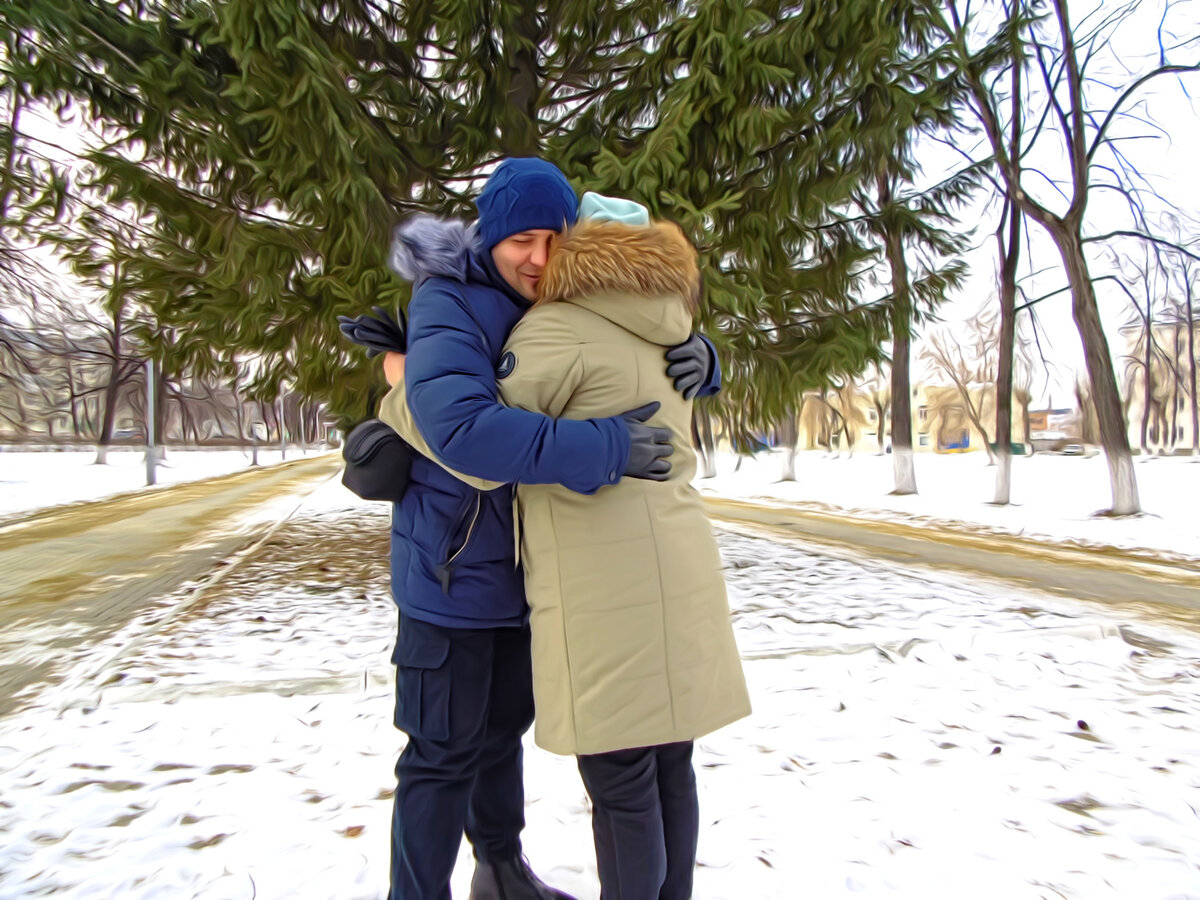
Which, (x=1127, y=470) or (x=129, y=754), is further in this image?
(x=1127, y=470)

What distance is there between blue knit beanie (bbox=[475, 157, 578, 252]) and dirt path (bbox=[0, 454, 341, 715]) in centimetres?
326

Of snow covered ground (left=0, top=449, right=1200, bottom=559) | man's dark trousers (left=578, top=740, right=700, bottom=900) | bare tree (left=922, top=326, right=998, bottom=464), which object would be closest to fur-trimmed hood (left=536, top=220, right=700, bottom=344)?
man's dark trousers (left=578, top=740, right=700, bottom=900)

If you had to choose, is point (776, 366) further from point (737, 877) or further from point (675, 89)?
point (737, 877)

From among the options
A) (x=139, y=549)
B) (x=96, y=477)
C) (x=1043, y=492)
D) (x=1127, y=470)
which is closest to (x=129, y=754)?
(x=139, y=549)

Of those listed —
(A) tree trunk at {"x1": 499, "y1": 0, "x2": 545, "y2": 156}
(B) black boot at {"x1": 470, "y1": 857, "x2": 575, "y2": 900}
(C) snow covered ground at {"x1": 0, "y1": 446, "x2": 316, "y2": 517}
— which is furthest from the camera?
(C) snow covered ground at {"x1": 0, "y1": 446, "x2": 316, "y2": 517}

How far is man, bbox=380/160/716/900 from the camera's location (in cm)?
121

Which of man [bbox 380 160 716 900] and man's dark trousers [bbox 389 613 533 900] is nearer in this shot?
man [bbox 380 160 716 900]

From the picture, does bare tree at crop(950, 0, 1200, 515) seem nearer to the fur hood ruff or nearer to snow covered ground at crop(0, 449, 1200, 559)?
snow covered ground at crop(0, 449, 1200, 559)

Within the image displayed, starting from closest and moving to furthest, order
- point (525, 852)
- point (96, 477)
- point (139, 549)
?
point (525, 852) → point (139, 549) → point (96, 477)

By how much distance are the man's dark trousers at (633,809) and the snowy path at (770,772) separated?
549 millimetres

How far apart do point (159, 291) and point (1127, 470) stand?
12735 millimetres

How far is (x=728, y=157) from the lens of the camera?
15.4 ft

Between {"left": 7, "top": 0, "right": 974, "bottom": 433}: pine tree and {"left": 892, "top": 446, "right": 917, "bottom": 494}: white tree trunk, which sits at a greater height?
{"left": 7, "top": 0, "right": 974, "bottom": 433}: pine tree

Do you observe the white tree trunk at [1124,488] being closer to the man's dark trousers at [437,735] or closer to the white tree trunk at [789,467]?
the white tree trunk at [789,467]
